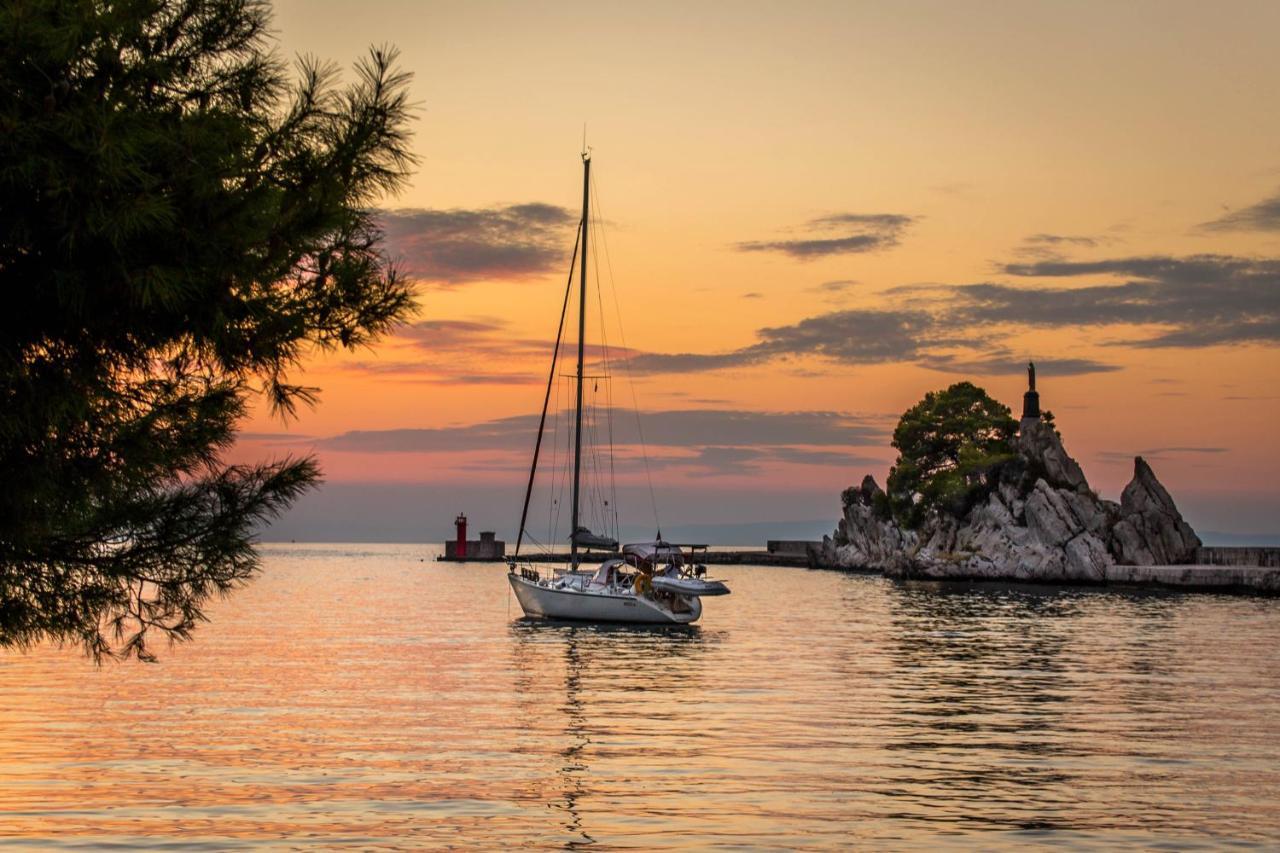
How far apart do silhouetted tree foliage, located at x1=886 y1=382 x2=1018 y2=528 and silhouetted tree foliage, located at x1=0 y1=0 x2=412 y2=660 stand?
132345 millimetres

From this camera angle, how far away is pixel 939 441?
14850cm

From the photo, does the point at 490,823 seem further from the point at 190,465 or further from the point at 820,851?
the point at 190,465

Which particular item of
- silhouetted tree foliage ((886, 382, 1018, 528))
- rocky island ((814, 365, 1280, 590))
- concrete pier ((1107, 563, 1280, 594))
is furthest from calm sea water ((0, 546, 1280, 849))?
silhouetted tree foliage ((886, 382, 1018, 528))

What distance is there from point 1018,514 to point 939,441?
2243 centimetres

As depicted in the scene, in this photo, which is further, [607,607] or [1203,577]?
[1203,577]

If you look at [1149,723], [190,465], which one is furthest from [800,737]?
[190,465]

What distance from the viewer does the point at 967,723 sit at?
1204 inches

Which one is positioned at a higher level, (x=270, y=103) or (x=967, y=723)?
(x=270, y=103)

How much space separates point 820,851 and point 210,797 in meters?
A: 9.82

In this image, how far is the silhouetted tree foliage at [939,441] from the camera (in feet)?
471

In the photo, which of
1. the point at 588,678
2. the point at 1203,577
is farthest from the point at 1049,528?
the point at 588,678

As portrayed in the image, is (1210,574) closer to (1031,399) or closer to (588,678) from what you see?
(1031,399)

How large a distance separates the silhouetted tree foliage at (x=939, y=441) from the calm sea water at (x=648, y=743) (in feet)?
286

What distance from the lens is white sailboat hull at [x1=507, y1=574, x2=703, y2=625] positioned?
2469 inches
